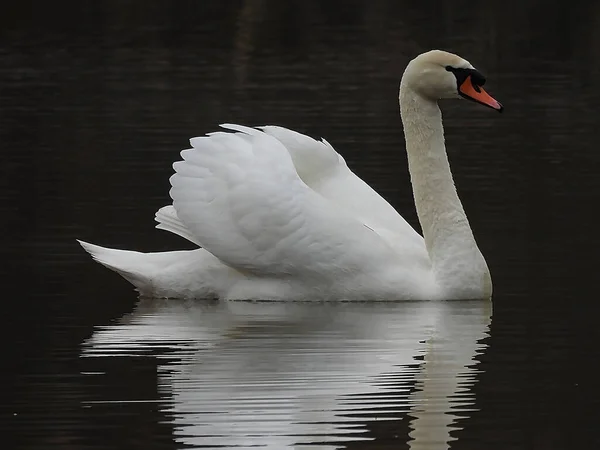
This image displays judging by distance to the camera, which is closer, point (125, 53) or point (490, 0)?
point (125, 53)

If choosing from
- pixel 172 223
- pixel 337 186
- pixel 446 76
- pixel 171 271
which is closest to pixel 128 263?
pixel 171 271

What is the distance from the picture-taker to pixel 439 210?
12.6m

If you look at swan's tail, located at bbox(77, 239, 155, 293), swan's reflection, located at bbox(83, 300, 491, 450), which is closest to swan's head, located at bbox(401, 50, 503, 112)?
swan's reflection, located at bbox(83, 300, 491, 450)

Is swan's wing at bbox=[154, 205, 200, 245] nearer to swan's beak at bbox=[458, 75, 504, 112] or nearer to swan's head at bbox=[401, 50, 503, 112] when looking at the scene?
swan's head at bbox=[401, 50, 503, 112]

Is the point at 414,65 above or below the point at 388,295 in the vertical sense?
above

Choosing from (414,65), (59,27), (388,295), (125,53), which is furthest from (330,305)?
(59,27)

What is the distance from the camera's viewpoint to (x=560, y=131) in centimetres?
2031

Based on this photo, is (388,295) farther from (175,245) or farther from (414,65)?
(175,245)

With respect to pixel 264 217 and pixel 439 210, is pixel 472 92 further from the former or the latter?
pixel 264 217

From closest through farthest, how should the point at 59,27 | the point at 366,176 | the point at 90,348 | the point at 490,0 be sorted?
1. the point at 90,348
2. the point at 366,176
3. the point at 59,27
4. the point at 490,0

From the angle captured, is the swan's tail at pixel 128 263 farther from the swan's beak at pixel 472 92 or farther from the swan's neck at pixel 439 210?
the swan's beak at pixel 472 92

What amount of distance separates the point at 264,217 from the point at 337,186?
100 centimetres

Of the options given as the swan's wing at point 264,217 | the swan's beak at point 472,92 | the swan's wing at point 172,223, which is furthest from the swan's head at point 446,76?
the swan's wing at point 172,223

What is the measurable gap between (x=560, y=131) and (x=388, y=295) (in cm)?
865
